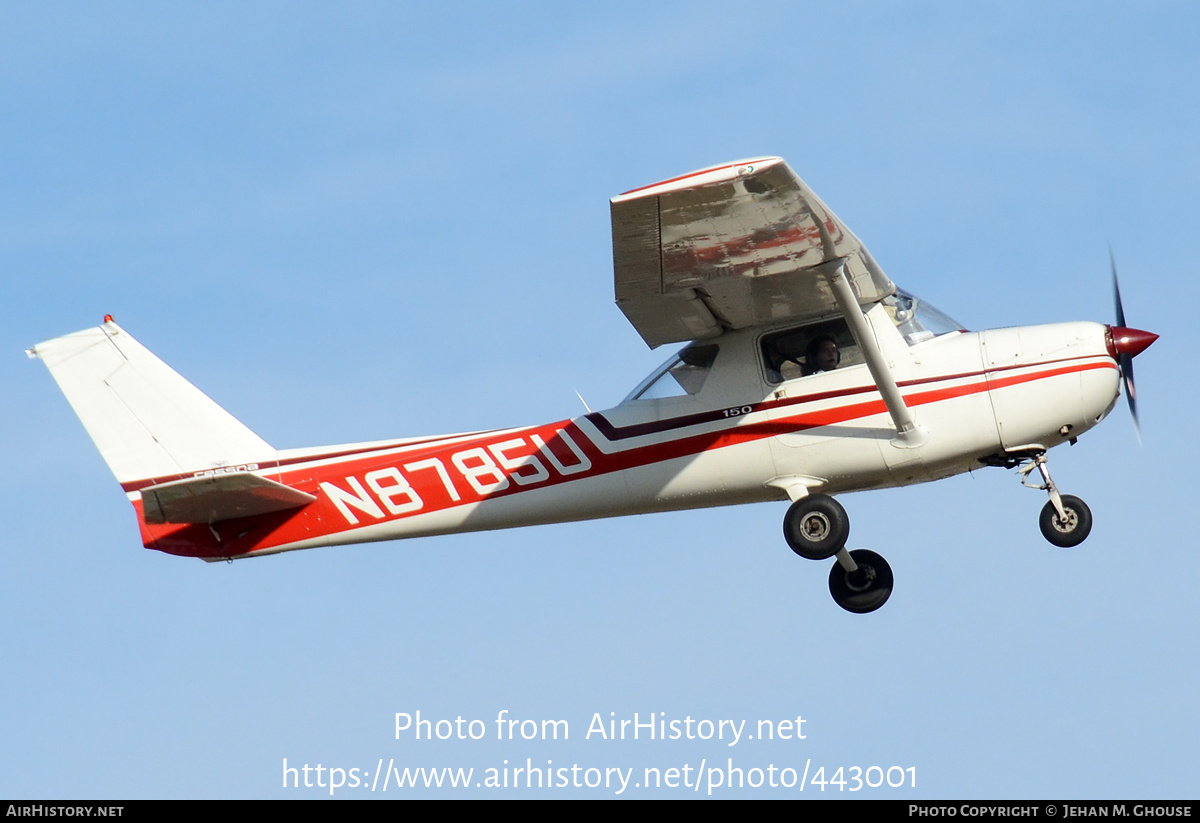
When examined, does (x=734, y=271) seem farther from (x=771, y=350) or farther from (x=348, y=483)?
(x=348, y=483)

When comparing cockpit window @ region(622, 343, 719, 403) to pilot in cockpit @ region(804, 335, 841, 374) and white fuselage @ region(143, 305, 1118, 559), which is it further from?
pilot in cockpit @ region(804, 335, 841, 374)

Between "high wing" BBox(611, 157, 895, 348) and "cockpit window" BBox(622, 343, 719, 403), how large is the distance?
0.15 metres

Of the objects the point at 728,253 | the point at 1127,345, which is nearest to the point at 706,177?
the point at 728,253

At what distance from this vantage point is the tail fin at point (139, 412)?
14.0m

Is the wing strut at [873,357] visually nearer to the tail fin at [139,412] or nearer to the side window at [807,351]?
the side window at [807,351]

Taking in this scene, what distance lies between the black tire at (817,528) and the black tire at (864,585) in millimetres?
1352

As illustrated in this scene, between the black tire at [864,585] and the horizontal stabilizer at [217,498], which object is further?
the black tire at [864,585]

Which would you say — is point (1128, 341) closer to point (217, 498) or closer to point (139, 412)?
point (217, 498)

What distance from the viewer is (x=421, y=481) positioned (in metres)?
13.6

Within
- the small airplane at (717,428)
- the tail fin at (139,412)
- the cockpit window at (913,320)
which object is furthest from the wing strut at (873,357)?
the tail fin at (139,412)

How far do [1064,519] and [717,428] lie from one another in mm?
2864

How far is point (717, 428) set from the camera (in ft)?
43.1

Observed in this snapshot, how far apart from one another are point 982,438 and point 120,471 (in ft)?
24.2
